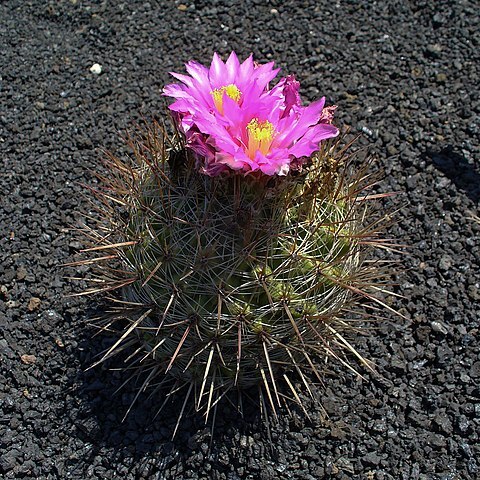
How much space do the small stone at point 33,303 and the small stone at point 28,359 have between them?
9.0 inches

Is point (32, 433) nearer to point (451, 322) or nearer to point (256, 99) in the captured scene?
point (256, 99)

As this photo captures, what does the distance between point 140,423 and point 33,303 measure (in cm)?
78

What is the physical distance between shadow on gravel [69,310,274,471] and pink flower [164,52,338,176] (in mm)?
1041

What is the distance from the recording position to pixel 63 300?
3160 mm

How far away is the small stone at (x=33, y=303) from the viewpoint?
313 cm

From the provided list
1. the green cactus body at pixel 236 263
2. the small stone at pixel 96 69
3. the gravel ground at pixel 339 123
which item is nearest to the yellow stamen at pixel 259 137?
the green cactus body at pixel 236 263

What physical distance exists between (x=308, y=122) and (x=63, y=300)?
156cm

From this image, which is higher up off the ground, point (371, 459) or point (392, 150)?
point (392, 150)

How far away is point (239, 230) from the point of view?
219 centimetres

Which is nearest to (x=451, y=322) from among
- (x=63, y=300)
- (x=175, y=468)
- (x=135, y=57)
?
(x=175, y=468)

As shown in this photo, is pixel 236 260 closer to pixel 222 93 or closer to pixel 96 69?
pixel 222 93

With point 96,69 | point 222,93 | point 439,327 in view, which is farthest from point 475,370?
point 96,69

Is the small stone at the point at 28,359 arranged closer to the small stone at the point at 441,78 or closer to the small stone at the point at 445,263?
the small stone at the point at 445,263

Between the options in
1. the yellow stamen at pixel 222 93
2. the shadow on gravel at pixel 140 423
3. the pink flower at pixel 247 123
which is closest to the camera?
the pink flower at pixel 247 123
